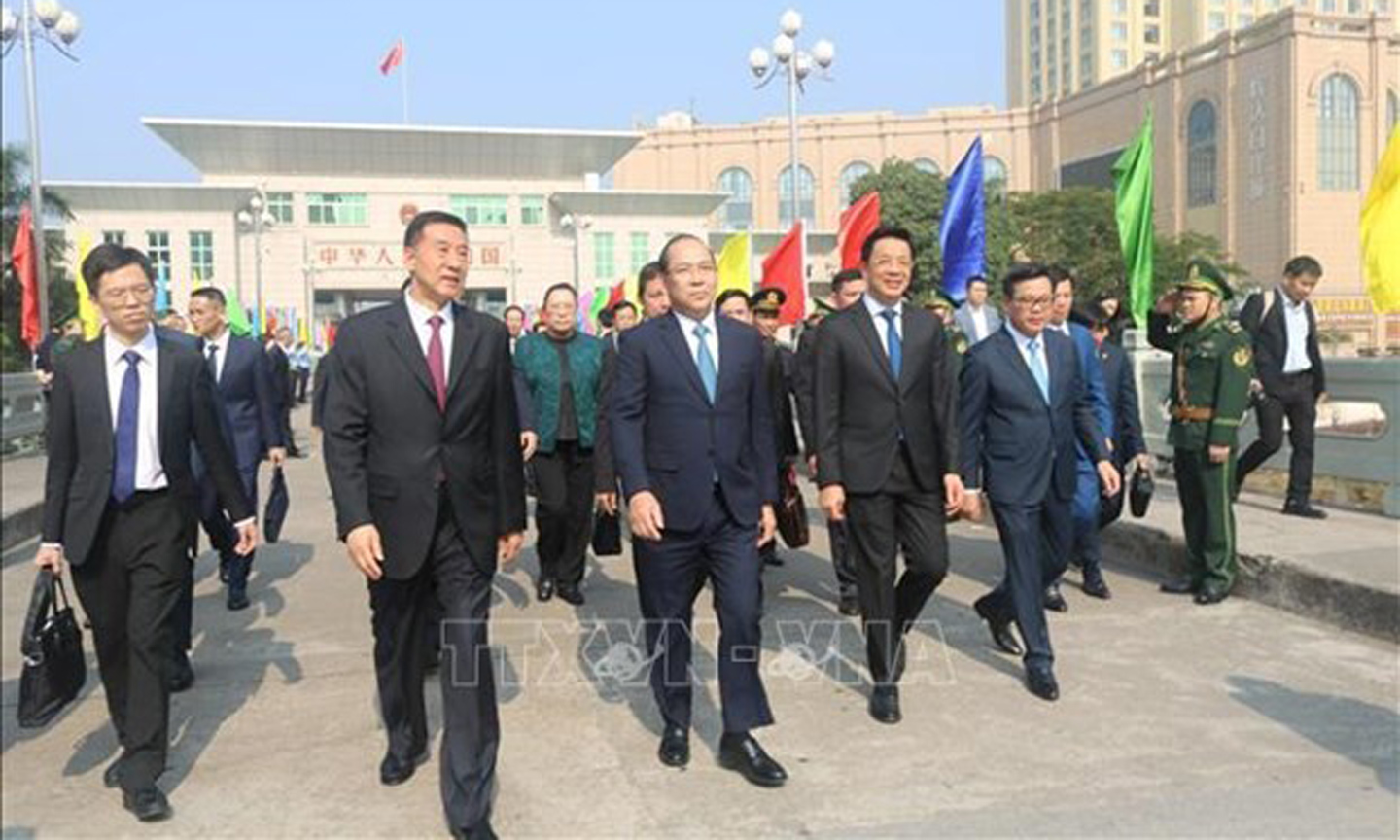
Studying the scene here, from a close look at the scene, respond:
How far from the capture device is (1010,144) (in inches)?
3519

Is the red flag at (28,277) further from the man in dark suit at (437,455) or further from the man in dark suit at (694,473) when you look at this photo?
the man in dark suit at (694,473)

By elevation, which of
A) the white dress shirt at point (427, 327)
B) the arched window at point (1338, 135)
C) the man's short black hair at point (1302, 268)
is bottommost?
the white dress shirt at point (427, 327)

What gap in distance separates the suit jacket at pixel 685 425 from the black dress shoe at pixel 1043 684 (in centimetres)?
151

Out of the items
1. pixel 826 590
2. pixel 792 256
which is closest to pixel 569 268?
pixel 792 256

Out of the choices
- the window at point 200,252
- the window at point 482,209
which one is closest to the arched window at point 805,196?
the window at point 482,209

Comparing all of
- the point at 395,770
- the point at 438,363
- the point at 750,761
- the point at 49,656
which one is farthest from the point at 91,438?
the point at 750,761

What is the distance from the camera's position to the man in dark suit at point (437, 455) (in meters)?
3.41

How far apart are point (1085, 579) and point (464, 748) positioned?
4226 millimetres

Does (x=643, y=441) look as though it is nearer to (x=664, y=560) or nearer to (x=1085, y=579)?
(x=664, y=560)

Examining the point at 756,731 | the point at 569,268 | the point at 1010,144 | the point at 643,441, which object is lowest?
the point at 756,731

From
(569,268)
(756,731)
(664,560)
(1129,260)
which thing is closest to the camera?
(664,560)

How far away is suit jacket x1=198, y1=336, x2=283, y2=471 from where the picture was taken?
628 cm

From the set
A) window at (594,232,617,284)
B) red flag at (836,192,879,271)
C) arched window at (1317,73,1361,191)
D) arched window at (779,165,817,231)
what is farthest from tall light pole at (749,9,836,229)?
arched window at (779,165,817,231)

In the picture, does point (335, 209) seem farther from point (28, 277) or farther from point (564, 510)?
point (564, 510)
